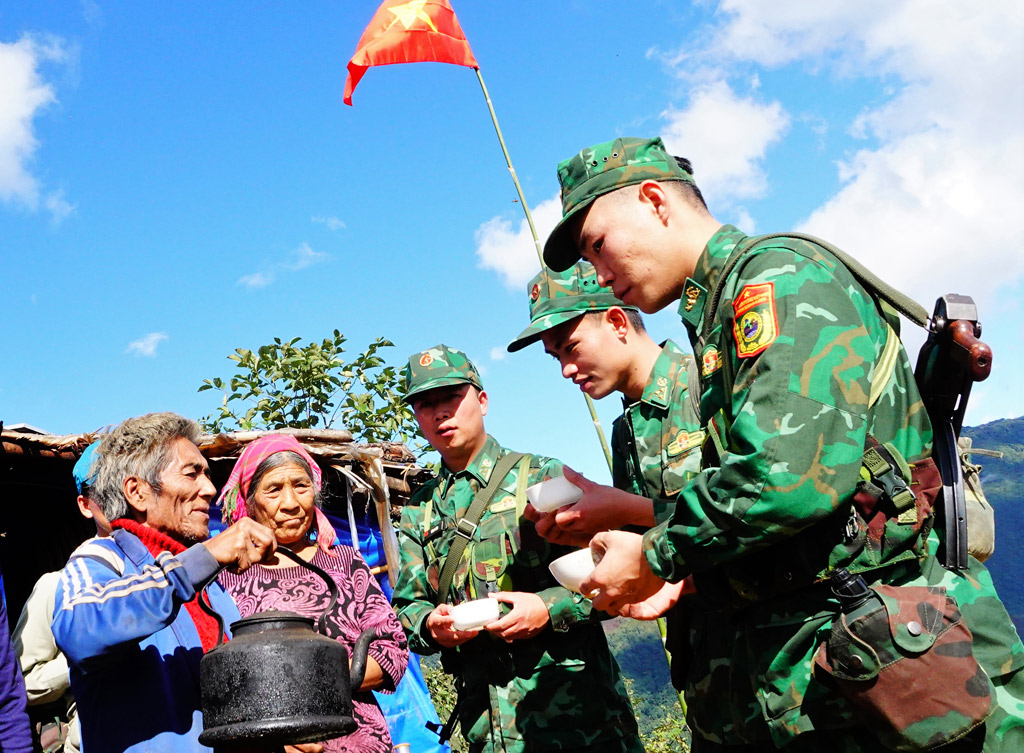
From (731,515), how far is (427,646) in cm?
222

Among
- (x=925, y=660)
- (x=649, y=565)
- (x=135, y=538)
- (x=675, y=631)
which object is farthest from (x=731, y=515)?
(x=135, y=538)

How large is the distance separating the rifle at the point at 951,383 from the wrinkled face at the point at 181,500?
8.09 feet

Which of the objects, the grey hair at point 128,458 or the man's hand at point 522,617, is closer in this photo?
the grey hair at point 128,458

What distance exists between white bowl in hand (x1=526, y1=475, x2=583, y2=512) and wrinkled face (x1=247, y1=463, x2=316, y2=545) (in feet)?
6.20

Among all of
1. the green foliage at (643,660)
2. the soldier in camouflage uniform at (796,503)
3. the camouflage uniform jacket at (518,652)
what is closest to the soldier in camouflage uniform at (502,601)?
the camouflage uniform jacket at (518,652)

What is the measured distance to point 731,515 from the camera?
1.76 m

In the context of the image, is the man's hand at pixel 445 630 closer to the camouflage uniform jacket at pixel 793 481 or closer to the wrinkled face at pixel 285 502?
the wrinkled face at pixel 285 502

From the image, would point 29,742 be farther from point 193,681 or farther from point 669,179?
point 669,179

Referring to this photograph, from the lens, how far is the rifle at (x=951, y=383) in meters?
1.83

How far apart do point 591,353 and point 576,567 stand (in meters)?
1.34

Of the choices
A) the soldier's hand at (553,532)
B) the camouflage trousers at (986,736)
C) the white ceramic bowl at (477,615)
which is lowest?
the camouflage trousers at (986,736)

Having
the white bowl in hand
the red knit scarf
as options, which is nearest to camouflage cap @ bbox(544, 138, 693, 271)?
the white bowl in hand

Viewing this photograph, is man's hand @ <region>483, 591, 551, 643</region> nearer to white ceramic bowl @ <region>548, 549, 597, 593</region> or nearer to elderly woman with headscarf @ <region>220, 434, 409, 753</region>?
elderly woman with headscarf @ <region>220, 434, 409, 753</region>

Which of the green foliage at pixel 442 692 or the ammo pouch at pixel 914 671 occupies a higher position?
the ammo pouch at pixel 914 671
